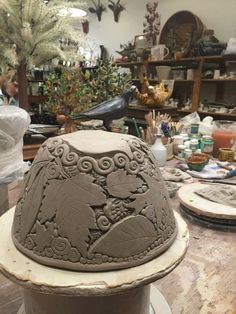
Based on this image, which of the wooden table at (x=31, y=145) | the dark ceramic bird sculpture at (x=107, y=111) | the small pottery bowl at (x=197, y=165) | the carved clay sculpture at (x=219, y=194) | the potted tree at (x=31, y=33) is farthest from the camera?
the wooden table at (x=31, y=145)

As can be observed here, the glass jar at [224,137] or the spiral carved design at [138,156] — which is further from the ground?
the spiral carved design at [138,156]

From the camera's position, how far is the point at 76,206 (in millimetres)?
542

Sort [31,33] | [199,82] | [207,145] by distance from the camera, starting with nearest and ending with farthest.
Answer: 1. [31,33]
2. [207,145]
3. [199,82]

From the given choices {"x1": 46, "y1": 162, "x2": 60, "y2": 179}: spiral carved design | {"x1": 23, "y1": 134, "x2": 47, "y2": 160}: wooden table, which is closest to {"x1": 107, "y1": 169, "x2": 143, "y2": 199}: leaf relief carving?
{"x1": 46, "y1": 162, "x2": 60, "y2": 179}: spiral carved design

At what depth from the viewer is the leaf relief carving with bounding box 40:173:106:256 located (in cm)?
54

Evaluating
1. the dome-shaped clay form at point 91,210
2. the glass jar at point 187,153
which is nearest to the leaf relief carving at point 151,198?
the dome-shaped clay form at point 91,210

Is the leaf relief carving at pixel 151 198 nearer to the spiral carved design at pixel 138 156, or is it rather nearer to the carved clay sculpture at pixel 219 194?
the spiral carved design at pixel 138 156

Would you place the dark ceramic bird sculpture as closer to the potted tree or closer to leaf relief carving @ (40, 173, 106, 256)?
the potted tree

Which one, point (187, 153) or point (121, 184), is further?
point (187, 153)

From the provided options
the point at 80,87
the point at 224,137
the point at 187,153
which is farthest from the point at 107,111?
the point at 224,137

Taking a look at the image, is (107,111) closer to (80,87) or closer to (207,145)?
(80,87)

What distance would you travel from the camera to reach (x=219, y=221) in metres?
1.09

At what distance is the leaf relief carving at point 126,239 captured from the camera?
0.54 metres

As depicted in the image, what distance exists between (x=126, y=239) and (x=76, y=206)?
12 centimetres
